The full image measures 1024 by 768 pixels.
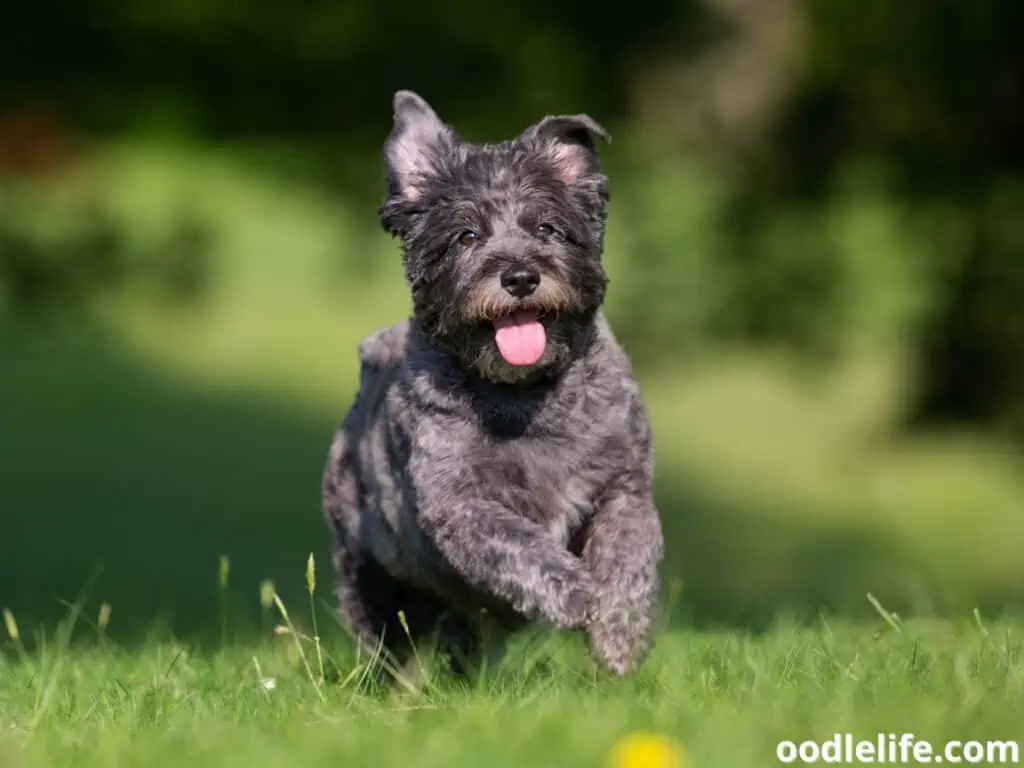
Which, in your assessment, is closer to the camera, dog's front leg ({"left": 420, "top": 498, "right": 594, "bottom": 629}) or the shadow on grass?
dog's front leg ({"left": 420, "top": 498, "right": 594, "bottom": 629})

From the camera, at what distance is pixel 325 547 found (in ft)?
43.0

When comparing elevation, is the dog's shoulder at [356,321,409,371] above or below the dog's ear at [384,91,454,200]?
below

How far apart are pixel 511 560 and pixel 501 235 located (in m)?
0.92

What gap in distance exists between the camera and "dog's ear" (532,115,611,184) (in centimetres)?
546

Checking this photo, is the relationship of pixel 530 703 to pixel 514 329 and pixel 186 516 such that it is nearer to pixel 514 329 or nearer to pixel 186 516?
pixel 514 329

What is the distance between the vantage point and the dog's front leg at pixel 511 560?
4996mm

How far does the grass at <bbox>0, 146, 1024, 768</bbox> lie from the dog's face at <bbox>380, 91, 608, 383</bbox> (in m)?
0.92

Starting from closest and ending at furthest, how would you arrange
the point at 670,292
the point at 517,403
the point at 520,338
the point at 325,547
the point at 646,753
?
1. the point at 646,753
2. the point at 520,338
3. the point at 517,403
4. the point at 325,547
5. the point at 670,292

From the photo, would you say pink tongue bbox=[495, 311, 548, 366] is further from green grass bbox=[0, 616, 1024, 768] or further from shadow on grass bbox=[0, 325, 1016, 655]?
shadow on grass bbox=[0, 325, 1016, 655]

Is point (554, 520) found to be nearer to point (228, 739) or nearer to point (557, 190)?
point (557, 190)

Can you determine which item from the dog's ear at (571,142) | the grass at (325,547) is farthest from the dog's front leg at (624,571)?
the dog's ear at (571,142)

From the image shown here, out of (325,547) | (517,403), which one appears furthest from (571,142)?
(325,547)

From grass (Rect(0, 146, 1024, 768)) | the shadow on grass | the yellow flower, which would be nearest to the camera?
the yellow flower

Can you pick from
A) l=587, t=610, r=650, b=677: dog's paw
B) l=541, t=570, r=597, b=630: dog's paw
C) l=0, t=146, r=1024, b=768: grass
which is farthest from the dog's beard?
l=0, t=146, r=1024, b=768: grass
